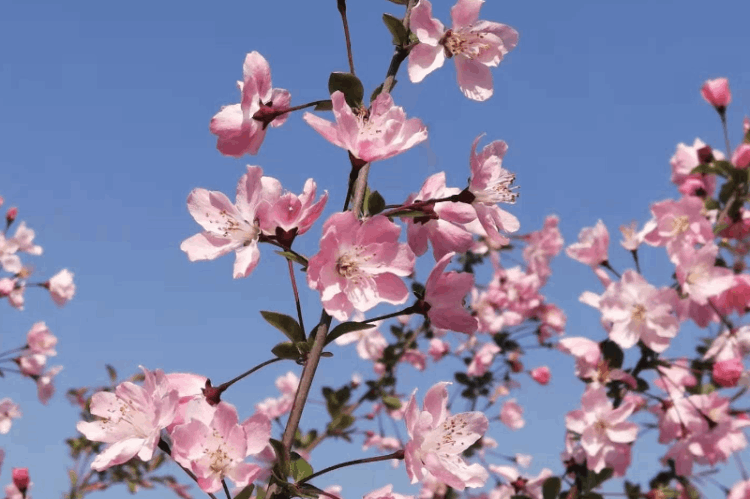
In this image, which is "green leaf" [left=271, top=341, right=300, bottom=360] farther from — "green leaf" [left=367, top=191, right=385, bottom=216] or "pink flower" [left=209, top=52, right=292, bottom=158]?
"pink flower" [left=209, top=52, right=292, bottom=158]

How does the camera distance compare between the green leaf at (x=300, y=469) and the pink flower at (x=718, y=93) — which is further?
the pink flower at (x=718, y=93)

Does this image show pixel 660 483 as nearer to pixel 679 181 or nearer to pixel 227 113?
pixel 679 181

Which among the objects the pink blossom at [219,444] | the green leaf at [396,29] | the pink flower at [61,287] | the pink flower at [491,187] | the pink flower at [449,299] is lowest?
the pink blossom at [219,444]

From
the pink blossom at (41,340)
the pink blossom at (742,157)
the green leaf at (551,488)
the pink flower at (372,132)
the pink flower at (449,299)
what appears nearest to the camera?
the pink flower at (372,132)

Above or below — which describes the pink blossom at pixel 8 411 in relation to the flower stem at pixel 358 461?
above

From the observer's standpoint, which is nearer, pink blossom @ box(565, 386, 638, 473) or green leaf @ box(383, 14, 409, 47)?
green leaf @ box(383, 14, 409, 47)

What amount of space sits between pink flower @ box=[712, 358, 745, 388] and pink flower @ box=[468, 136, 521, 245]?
197 cm

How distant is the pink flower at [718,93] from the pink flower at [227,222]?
3101 mm

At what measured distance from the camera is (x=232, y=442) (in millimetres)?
1391

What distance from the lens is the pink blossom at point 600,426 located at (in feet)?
10.3

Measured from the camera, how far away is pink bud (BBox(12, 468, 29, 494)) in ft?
11.6

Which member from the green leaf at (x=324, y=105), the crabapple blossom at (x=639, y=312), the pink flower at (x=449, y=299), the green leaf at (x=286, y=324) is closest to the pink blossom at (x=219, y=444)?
the green leaf at (x=286, y=324)

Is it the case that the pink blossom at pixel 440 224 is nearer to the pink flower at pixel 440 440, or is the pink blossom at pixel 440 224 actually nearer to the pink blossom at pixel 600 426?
the pink flower at pixel 440 440

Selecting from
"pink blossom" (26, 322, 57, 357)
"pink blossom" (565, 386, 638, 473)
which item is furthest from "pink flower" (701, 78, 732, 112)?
"pink blossom" (26, 322, 57, 357)
